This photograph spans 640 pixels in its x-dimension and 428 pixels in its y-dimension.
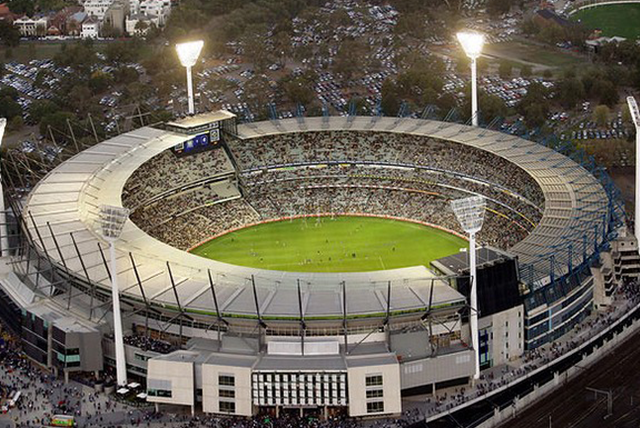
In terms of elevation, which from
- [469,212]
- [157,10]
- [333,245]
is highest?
[469,212]

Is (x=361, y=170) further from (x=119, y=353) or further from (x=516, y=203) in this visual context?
(x=119, y=353)

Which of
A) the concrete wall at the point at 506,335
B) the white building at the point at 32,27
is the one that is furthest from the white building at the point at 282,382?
the white building at the point at 32,27

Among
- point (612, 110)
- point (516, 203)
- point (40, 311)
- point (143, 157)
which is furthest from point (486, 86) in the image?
point (40, 311)

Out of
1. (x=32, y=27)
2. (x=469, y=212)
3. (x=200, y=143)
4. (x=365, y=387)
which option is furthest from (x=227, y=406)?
(x=32, y=27)

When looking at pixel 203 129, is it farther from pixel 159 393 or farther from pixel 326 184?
pixel 159 393

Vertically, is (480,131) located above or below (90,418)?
above

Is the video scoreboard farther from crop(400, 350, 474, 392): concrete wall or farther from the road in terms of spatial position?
the road
